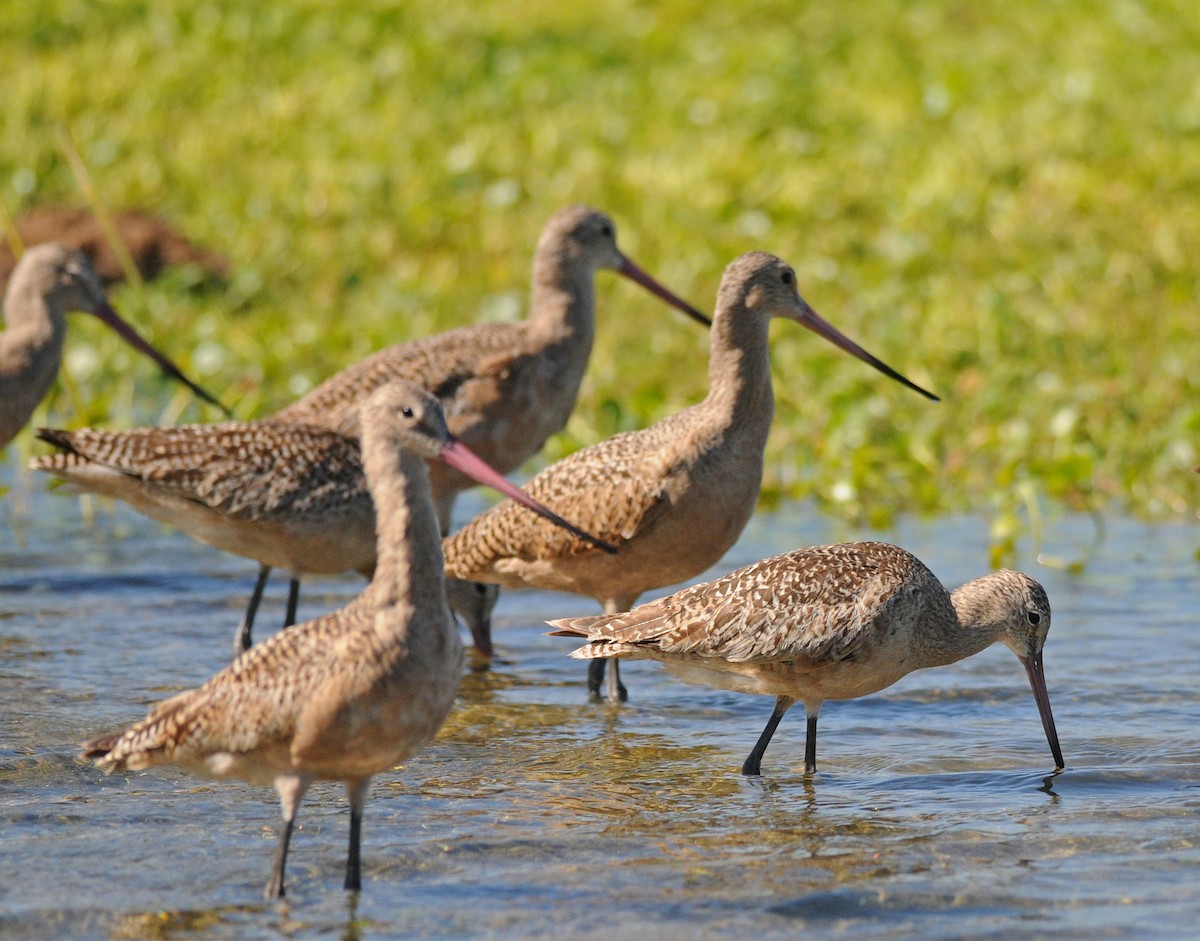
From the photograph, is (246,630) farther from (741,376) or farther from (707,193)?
(707,193)

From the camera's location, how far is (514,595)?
27.6 ft

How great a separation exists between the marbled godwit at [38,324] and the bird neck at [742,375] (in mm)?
2246

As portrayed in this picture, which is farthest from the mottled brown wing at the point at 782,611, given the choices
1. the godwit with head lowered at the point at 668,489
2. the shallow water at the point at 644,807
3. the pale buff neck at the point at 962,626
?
the godwit with head lowered at the point at 668,489

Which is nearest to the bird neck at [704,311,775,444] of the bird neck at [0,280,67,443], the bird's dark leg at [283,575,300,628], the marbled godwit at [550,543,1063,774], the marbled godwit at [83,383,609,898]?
the marbled godwit at [550,543,1063,774]

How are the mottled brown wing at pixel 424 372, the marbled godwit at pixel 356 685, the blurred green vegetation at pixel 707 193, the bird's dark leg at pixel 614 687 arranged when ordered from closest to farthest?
the marbled godwit at pixel 356 685 < the bird's dark leg at pixel 614 687 < the mottled brown wing at pixel 424 372 < the blurred green vegetation at pixel 707 193

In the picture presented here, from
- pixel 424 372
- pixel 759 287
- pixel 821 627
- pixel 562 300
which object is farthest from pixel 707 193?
pixel 821 627

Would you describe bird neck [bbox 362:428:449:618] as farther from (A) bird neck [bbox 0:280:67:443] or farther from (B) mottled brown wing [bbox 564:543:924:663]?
(A) bird neck [bbox 0:280:67:443]

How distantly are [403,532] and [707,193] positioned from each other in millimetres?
8684

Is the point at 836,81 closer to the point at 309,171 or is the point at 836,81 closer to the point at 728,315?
the point at 309,171

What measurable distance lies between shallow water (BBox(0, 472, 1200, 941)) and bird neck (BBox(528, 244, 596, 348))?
113 centimetres

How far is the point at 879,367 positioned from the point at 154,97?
957 centimetres

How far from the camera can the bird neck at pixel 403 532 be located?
14.8ft

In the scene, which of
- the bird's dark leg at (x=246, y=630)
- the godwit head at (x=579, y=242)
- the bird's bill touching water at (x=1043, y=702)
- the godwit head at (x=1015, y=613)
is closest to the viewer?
the bird's bill touching water at (x=1043, y=702)

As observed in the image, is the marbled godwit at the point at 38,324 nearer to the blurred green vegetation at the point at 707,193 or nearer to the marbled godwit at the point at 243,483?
the blurred green vegetation at the point at 707,193
